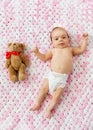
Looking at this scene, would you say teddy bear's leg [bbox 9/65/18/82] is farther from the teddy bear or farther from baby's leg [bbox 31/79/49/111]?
baby's leg [bbox 31/79/49/111]

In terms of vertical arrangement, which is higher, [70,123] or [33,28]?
[33,28]

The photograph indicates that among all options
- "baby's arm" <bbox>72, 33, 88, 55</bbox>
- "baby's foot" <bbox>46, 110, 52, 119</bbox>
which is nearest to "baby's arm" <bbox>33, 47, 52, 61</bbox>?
"baby's arm" <bbox>72, 33, 88, 55</bbox>

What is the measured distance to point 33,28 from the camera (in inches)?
58.2

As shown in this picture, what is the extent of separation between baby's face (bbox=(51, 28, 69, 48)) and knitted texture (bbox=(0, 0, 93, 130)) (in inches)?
2.0

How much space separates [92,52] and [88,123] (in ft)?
1.01

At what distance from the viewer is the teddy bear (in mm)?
1411

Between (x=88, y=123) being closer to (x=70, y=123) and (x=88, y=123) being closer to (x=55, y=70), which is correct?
(x=70, y=123)

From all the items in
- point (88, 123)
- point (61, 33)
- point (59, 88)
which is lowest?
point (88, 123)

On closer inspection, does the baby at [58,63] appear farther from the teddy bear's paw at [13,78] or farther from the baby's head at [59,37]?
the teddy bear's paw at [13,78]

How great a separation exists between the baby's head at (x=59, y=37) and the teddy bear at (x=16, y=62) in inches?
5.8

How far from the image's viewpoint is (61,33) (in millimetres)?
1389

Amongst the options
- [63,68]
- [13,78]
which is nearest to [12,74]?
[13,78]

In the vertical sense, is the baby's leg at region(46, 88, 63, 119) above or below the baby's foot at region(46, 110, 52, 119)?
above

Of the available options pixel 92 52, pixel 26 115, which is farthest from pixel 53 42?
pixel 26 115
